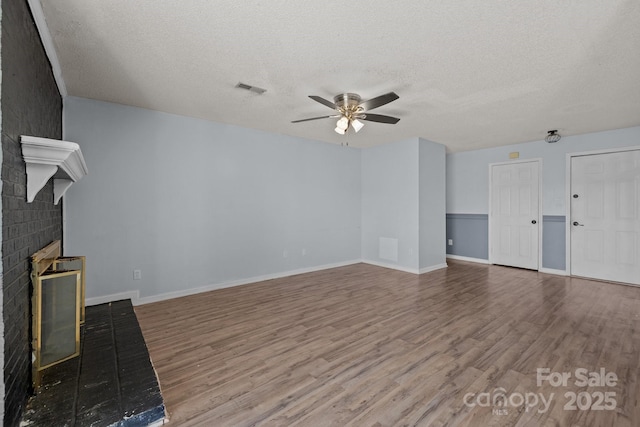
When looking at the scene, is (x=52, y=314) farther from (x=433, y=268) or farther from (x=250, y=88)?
(x=433, y=268)

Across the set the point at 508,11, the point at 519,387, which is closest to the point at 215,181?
the point at 508,11

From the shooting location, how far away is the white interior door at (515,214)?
520 centimetres

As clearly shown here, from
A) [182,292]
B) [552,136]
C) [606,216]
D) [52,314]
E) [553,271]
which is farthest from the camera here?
[553,271]

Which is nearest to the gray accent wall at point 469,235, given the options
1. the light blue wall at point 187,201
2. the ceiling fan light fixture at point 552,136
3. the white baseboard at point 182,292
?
the ceiling fan light fixture at point 552,136

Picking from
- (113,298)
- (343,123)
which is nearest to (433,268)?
(343,123)

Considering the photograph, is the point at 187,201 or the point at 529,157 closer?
the point at 187,201

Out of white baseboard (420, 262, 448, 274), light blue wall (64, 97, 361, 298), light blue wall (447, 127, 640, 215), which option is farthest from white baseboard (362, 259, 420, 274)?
light blue wall (447, 127, 640, 215)

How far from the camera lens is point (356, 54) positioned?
2.23 metres

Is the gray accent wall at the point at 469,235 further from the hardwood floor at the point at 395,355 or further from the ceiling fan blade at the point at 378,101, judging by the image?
the ceiling fan blade at the point at 378,101

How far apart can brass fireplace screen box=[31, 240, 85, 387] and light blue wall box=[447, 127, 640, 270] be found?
6.42 metres

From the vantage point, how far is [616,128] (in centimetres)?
431

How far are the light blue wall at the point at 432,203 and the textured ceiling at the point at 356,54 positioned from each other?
4.85 feet

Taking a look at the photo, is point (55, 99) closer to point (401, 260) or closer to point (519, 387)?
point (519, 387)

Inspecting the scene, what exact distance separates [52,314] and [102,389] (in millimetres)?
566
